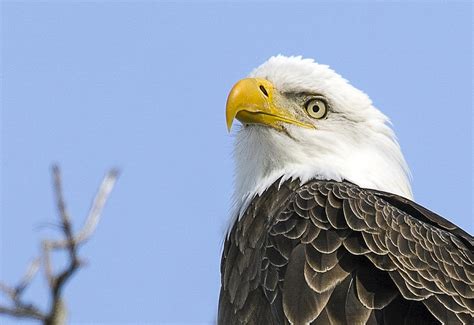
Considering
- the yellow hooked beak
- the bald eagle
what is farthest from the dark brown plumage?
the yellow hooked beak

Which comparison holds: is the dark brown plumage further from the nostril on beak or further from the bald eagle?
the nostril on beak

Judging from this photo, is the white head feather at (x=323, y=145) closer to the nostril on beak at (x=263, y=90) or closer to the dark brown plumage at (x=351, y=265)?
the nostril on beak at (x=263, y=90)

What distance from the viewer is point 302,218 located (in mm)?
6703

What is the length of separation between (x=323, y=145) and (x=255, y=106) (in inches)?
21.7

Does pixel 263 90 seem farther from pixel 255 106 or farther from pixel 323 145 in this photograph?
pixel 323 145

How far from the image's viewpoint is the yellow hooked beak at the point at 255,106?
756 centimetres

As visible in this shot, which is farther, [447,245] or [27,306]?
[447,245]

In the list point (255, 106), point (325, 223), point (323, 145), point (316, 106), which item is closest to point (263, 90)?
point (255, 106)

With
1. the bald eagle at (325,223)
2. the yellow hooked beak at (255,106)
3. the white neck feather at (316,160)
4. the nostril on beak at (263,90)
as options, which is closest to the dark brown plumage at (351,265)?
the bald eagle at (325,223)

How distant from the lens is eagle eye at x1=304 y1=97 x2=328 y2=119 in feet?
25.6

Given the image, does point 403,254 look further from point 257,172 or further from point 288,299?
point 257,172

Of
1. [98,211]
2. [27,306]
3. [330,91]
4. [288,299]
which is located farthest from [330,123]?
[27,306]

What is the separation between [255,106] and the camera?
25.0 ft

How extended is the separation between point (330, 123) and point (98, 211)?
2.28 meters
